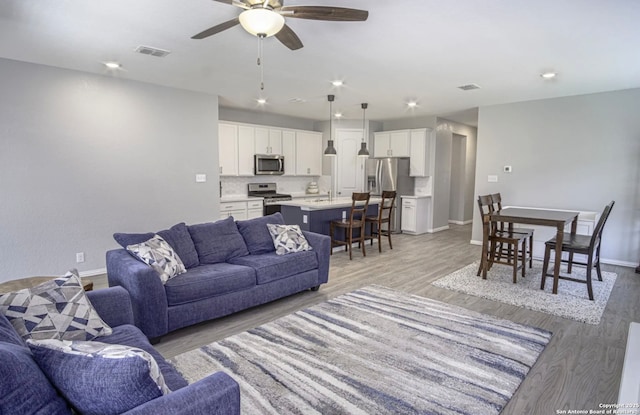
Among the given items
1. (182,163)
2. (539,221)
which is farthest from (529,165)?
(182,163)

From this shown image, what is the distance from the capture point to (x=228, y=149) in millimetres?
6594

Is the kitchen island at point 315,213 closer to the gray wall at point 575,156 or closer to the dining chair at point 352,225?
the dining chair at point 352,225

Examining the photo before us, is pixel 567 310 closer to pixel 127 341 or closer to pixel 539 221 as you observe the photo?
pixel 539 221

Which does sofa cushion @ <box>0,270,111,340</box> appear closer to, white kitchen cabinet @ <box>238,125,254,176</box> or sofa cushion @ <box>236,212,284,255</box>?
sofa cushion @ <box>236,212,284,255</box>

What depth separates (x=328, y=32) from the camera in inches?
120

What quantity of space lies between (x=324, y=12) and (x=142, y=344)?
2191mm

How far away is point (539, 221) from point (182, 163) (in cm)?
474

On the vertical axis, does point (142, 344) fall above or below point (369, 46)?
below

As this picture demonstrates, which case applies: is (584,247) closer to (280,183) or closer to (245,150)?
(245,150)

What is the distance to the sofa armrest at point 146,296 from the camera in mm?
2637

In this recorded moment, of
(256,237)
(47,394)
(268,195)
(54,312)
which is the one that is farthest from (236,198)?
(47,394)

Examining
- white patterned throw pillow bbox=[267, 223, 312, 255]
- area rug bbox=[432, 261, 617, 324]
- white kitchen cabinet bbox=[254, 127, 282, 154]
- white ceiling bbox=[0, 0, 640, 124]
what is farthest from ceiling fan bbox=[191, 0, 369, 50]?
white kitchen cabinet bbox=[254, 127, 282, 154]

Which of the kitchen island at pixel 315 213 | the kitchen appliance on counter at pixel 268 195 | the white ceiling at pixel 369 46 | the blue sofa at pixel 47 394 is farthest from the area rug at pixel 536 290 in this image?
the kitchen appliance on counter at pixel 268 195

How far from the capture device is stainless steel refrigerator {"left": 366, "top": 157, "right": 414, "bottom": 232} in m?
7.76
